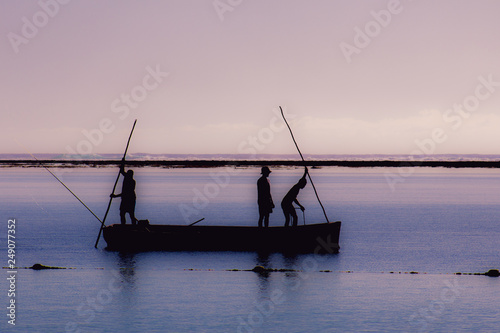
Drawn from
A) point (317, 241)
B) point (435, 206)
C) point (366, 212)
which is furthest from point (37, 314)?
point (435, 206)

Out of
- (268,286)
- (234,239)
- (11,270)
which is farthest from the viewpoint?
(234,239)

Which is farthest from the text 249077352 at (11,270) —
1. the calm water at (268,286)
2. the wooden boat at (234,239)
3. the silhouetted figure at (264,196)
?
the silhouetted figure at (264,196)

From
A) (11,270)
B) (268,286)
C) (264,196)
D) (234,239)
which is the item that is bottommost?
(268,286)

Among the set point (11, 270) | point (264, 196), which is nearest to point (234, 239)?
point (264, 196)

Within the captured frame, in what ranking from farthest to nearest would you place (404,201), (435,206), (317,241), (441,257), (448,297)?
(404,201), (435,206), (317,241), (441,257), (448,297)

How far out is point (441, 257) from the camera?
13430mm

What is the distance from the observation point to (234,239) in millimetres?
14500

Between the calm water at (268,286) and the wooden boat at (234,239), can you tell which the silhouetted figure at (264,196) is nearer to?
the wooden boat at (234,239)

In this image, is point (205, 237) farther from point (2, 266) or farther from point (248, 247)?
point (2, 266)

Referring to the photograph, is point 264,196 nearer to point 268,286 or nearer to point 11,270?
point 268,286

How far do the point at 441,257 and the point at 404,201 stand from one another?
17387 millimetres

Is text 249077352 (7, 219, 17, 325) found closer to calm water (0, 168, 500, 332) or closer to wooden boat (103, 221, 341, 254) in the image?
calm water (0, 168, 500, 332)

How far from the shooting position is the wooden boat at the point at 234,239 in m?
14.3

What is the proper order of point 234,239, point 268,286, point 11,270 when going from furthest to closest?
point 234,239 < point 11,270 < point 268,286
